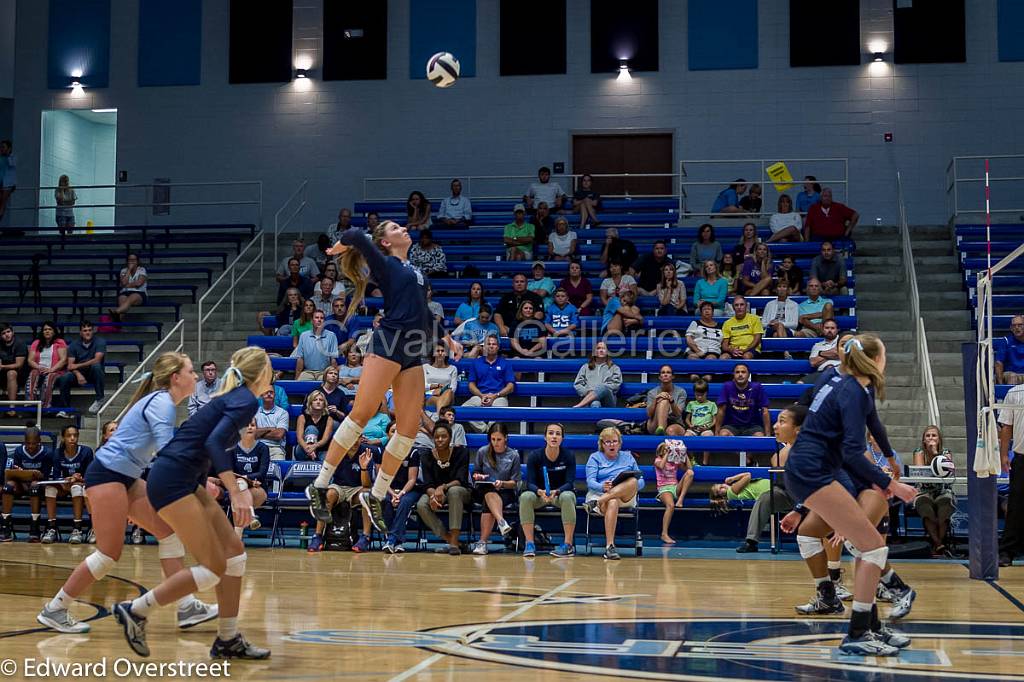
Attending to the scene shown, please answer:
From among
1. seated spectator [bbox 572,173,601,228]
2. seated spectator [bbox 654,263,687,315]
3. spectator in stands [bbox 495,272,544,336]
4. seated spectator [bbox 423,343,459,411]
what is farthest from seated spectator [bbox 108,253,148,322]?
seated spectator [bbox 654,263,687,315]

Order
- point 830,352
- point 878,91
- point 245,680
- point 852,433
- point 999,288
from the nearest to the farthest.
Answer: point 245,680, point 852,433, point 830,352, point 999,288, point 878,91

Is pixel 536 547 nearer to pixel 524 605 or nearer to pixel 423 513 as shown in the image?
pixel 423 513

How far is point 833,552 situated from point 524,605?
2229 mm

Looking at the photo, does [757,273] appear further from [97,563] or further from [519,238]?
[97,563]

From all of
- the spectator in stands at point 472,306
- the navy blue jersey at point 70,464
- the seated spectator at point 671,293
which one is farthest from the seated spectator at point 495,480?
the navy blue jersey at point 70,464

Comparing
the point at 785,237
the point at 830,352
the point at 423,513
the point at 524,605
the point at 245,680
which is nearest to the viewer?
the point at 245,680

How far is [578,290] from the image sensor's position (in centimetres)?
1612

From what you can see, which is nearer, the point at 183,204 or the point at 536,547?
the point at 536,547

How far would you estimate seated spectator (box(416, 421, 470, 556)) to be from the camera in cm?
1195

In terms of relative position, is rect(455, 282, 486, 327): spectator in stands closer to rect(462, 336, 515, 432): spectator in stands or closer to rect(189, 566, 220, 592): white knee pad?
rect(462, 336, 515, 432): spectator in stands

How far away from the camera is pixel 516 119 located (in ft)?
69.1

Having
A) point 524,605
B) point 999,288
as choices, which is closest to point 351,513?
point 524,605

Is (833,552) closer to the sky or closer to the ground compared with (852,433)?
closer to the ground

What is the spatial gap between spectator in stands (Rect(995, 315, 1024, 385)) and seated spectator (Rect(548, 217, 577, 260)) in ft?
21.4
